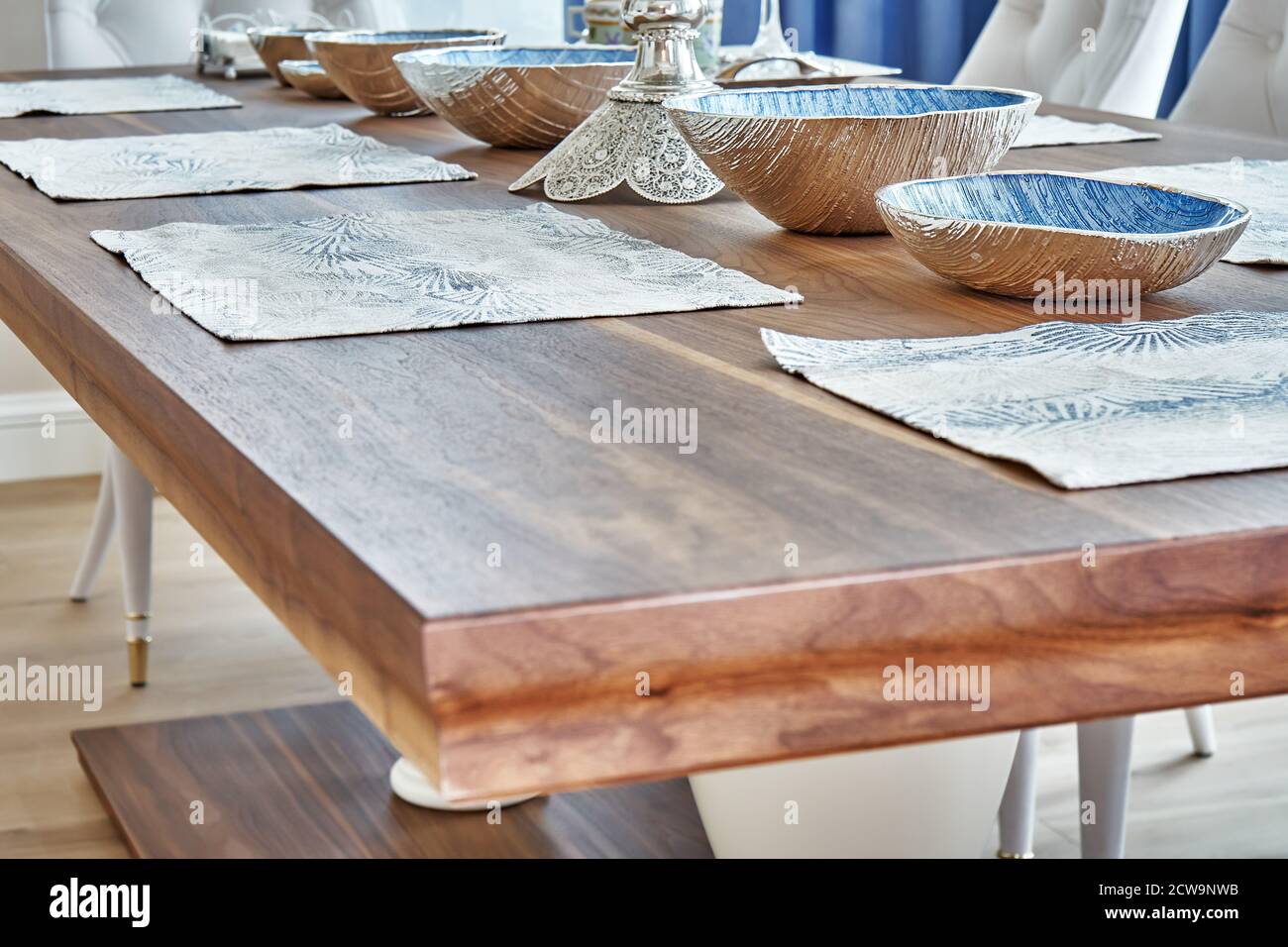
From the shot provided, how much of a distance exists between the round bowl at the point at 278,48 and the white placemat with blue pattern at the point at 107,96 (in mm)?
89

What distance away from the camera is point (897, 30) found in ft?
11.6

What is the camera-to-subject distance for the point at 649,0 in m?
1.21

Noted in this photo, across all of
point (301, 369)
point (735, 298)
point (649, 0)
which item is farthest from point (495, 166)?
point (301, 369)

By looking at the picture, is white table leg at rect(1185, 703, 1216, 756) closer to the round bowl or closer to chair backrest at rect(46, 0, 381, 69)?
the round bowl

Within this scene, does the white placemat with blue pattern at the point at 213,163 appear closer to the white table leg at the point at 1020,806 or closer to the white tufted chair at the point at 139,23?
the white table leg at the point at 1020,806

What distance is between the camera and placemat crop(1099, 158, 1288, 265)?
3.20 feet

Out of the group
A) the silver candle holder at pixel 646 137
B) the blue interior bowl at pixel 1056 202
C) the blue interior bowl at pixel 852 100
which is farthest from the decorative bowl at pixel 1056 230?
the silver candle holder at pixel 646 137

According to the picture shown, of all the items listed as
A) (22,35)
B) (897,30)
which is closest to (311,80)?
(22,35)

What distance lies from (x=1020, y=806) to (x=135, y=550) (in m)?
1.04

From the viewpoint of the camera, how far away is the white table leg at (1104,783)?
1353mm

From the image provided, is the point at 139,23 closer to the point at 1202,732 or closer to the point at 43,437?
the point at 43,437

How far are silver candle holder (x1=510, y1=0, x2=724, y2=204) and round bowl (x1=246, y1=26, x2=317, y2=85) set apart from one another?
0.98 metres

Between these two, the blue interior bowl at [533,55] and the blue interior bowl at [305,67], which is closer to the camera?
the blue interior bowl at [533,55]

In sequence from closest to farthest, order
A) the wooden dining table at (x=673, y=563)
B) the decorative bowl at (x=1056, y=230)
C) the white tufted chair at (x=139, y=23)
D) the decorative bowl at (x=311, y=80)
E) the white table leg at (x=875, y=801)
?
the wooden dining table at (x=673, y=563) < the decorative bowl at (x=1056, y=230) < the white table leg at (x=875, y=801) < the decorative bowl at (x=311, y=80) < the white tufted chair at (x=139, y=23)
